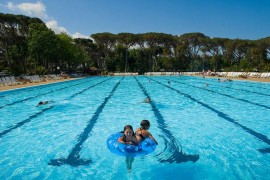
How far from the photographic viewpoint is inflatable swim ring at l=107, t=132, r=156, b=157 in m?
5.02

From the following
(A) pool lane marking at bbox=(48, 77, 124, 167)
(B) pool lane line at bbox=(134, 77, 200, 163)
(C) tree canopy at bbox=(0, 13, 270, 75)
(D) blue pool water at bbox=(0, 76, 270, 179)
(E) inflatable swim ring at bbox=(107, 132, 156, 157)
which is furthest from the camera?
(C) tree canopy at bbox=(0, 13, 270, 75)

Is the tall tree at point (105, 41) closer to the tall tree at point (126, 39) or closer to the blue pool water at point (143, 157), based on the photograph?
the tall tree at point (126, 39)

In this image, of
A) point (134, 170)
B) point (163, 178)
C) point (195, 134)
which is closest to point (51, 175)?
point (134, 170)

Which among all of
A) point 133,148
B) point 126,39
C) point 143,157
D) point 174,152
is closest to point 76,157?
point 133,148

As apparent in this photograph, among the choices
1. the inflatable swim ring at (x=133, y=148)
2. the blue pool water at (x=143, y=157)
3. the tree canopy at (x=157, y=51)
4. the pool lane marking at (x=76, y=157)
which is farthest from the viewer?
the tree canopy at (x=157, y=51)

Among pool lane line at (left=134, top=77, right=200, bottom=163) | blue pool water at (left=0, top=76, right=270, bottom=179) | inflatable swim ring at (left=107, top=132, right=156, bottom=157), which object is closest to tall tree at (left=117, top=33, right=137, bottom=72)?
blue pool water at (left=0, top=76, right=270, bottom=179)

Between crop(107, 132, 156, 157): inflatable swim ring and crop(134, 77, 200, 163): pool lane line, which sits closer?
crop(134, 77, 200, 163): pool lane line

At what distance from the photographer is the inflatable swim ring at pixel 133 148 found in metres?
5.02

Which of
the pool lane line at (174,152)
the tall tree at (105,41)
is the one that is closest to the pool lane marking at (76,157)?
the pool lane line at (174,152)

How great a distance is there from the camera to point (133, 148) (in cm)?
504

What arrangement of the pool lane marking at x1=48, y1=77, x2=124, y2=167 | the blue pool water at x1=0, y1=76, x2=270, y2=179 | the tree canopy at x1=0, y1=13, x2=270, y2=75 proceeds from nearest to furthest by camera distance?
the blue pool water at x1=0, y1=76, x2=270, y2=179, the pool lane marking at x1=48, y1=77, x2=124, y2=167, the tree canopy at x1=0, y1=13, x2=270, y2=75

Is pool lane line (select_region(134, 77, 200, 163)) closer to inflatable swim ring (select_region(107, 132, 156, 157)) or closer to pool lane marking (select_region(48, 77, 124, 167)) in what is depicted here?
inflatable swim ring (select_region(107, 132, 156, 157))

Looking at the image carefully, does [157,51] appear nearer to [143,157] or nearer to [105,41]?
[105,41]

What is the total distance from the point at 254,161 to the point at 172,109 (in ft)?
19.0
